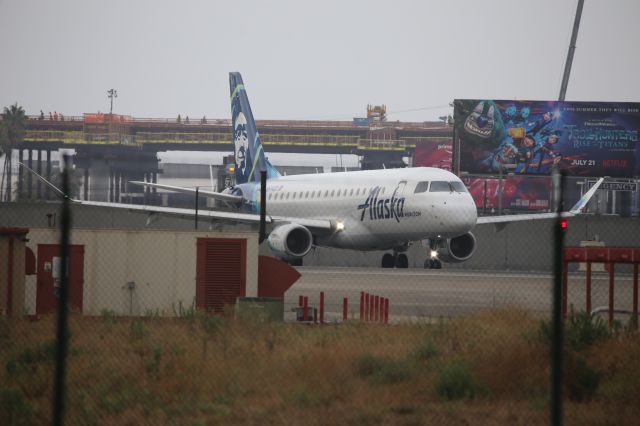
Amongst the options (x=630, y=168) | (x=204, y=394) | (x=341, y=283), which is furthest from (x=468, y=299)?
(x=630, y=168)

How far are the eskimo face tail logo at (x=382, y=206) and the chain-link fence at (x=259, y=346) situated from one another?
820 cm

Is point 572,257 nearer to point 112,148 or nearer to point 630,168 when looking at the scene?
point 630,168

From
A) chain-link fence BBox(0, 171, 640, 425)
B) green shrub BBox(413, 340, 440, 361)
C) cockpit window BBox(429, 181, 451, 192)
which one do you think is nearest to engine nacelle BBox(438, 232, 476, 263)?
cockpit window BBox(429, 181, 451, 192)

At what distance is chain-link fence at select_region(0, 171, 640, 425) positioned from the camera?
1176 cm

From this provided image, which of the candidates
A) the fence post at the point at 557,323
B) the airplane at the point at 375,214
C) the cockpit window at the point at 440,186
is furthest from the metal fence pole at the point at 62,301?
the cockpit window at the point at 440,186

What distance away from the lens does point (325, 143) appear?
11694 cm

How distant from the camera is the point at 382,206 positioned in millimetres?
34438

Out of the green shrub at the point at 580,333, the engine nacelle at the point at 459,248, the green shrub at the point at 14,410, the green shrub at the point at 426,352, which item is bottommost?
the green shrub at the point at 14,410

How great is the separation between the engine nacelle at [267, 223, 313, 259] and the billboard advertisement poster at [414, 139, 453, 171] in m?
79.3

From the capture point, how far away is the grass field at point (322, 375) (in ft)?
37.9

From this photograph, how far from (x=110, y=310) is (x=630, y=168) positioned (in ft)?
132

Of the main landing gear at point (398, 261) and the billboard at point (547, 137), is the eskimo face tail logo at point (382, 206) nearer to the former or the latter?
the main landing gear at point (398, 261)

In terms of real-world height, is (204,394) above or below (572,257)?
below

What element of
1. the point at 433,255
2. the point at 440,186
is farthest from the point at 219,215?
the point at 440,186
